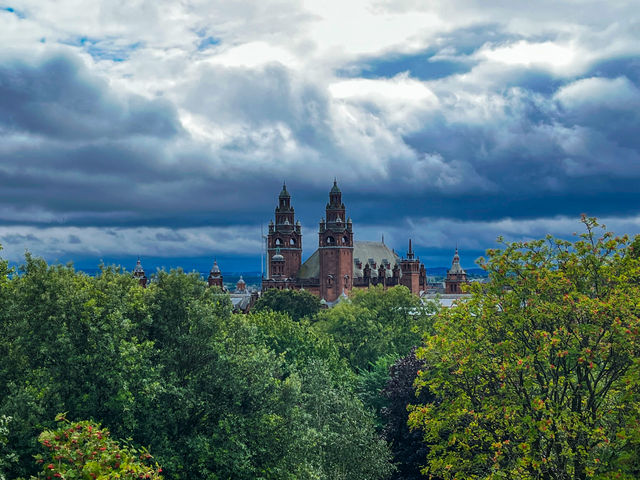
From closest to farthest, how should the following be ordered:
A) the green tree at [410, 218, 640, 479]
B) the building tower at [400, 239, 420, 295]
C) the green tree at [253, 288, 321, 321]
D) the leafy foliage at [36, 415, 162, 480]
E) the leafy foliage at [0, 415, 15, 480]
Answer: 1. the leafy foliage at [36, 415, 162, 480]
2. the leafy foliage at [0, 415, 15, 480]
3. the green tree at [410, 218, 640, 479]
4. the green tree at [253, 288, 321, 321]
5. the building tower at [400, 239, 420, 295]

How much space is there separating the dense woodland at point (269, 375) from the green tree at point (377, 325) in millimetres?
38725

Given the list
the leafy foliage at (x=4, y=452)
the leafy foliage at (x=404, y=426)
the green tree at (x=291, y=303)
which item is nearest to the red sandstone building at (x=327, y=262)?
the green tree at (x=291, y=303)

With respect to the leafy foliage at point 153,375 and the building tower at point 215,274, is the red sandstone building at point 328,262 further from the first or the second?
the leafy foliage at point 153,375

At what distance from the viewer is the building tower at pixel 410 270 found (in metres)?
167

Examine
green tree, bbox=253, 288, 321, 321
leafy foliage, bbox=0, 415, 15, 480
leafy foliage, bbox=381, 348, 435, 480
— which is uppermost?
green tree, bbox=253, 288, 321, 321

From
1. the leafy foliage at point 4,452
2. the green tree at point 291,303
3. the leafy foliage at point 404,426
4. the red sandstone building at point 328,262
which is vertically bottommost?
the leafy foliage at point 404,426

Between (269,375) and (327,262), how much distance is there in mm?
116431

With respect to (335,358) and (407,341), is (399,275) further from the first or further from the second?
(335,358)

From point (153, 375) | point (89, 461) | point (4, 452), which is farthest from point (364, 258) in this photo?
point (89, 461)

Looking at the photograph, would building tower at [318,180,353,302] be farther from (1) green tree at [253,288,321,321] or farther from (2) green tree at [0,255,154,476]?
(2) green tree at [0,255,154,476]

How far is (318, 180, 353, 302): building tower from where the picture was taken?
150 meters

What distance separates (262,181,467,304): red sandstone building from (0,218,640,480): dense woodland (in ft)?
369

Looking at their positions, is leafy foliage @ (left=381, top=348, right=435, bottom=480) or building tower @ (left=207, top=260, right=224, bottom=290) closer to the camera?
leafy foliage @ (left=381, top=348, right=435, bottom=480)

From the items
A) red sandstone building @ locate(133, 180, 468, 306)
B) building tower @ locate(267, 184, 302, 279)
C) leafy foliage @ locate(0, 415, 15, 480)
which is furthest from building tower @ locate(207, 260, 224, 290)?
leafy foliage @ locate(0, 415, 15, 480)
